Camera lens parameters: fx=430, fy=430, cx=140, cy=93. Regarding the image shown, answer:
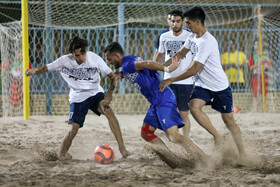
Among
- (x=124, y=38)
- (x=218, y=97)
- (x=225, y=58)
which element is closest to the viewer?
(x=218, y=97)

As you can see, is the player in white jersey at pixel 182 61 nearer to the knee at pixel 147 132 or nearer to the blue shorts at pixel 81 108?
the blue shorts at pixel 81 108

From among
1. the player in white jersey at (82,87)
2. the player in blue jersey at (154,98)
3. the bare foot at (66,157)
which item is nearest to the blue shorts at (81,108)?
the player in white jersey at (82,87)

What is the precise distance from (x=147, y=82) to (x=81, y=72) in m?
1.11

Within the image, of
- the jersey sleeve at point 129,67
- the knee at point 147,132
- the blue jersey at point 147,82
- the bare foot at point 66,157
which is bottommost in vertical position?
the bare foot at point 66,157

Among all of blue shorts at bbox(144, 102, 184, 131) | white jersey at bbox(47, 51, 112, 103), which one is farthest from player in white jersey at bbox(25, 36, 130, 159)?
blue shorts at bbox(144, 102, 184, 131)

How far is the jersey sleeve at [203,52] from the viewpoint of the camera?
455 cm

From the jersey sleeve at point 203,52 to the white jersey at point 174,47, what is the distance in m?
1.31

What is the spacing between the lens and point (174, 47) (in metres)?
5.91

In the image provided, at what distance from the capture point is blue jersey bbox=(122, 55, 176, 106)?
14.6 feet

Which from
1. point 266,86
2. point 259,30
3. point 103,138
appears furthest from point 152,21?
point 103,138

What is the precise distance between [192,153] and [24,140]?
310cm

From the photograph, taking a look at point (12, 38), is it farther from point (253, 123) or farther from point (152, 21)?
point (253, 123)

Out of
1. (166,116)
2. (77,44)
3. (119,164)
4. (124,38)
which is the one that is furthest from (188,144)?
(124,38)

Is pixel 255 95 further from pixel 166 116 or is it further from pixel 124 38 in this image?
pixel 166 116
